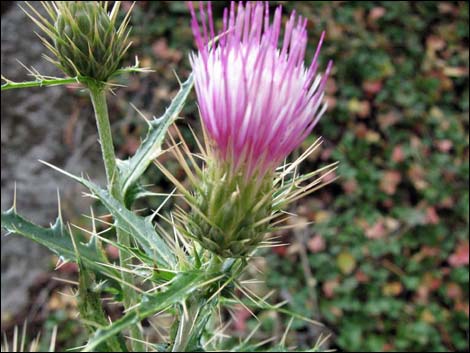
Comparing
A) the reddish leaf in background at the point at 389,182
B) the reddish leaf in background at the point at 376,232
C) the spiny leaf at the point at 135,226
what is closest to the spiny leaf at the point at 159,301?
the spiny leaf at the point at 135,226

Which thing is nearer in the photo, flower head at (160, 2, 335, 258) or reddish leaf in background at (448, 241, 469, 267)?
flower head at (160, 2, 335, 258)

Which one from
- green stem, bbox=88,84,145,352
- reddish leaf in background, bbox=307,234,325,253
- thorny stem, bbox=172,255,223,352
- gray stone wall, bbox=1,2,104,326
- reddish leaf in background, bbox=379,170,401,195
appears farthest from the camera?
reddish leaf in background, bbox=379,170,401,195

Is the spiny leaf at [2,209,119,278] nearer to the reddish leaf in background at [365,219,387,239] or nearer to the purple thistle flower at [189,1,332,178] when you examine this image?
the purple thistle flower at [189,1,332,178]

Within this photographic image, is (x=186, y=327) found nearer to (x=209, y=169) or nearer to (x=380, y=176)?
(x=209, y=169)

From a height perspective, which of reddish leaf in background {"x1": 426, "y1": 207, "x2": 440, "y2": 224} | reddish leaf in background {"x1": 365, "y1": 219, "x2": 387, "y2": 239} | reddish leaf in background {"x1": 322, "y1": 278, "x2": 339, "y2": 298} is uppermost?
reddish leaf in background {"x1": 426, "y1": 207, "x2": 440, "y2": 224}

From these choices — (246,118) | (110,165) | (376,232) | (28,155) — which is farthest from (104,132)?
(376,232)

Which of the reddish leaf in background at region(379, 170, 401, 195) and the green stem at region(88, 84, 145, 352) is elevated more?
the green stem at region(88, 84, 145, 352)

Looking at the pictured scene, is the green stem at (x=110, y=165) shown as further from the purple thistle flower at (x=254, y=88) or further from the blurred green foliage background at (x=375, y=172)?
the blurred green foliage background at (x=375, y=172)

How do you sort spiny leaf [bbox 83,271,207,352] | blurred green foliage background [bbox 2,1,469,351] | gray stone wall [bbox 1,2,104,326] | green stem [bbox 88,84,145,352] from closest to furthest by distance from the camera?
1. spiny leaf [bbox 83,271,207,352]
2. green stem [bbox 88,84,145,352]
3. gray stone wall [bbox 1,2,104,326]
4. blurred green foliage background [bbox 2,1,469,351]

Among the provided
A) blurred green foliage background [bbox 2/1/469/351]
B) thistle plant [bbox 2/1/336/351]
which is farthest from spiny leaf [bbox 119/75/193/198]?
blurred green foliage background [bbox 2/1/469/351]
